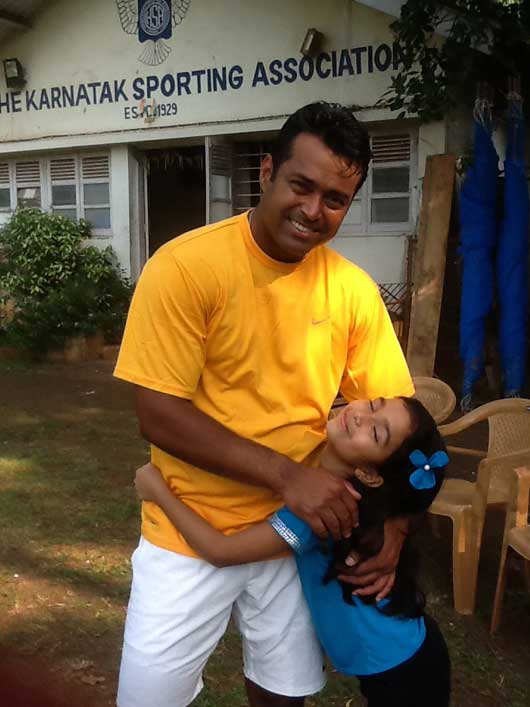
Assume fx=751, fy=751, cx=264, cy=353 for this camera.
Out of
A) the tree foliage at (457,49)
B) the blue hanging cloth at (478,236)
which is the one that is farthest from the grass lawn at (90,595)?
the tree foliage at (457,49)

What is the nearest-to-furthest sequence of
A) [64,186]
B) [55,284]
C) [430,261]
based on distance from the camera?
[430,261]
[55,284]
[64,186]

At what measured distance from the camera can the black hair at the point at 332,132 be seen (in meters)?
1.61

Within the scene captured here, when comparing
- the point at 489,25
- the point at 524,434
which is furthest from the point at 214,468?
the point at 489,25

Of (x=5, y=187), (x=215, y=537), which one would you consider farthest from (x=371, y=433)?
(x=5, y=187)

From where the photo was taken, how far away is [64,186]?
10.2 meters

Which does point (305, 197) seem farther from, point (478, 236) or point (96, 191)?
point (96, 191)

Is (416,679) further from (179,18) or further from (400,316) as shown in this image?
(179,18)

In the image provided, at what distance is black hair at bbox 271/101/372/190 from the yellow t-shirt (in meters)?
0.23

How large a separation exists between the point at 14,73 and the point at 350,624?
987 centimetres

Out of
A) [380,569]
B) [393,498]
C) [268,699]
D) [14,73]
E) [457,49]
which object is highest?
[14,73]

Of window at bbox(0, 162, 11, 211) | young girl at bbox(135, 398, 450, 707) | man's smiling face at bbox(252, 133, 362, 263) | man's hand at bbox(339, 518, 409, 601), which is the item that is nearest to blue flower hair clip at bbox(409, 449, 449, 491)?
young girl at bbox(135, 398, 450, 707)

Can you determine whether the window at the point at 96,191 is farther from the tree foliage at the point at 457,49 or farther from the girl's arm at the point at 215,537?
the girl's arm at the point at 215,537

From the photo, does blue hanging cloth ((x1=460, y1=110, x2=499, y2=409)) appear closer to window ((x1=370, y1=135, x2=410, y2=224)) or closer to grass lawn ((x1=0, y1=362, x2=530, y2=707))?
window ((x1=370, y1=135, x2=410, y2=224))

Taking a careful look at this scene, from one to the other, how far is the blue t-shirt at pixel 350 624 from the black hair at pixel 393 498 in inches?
0.8
